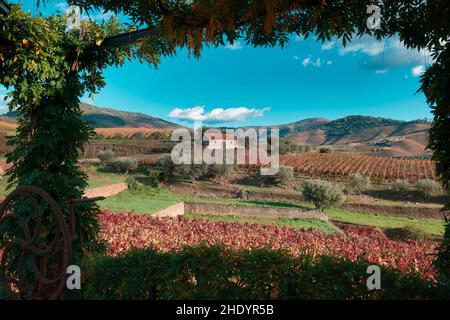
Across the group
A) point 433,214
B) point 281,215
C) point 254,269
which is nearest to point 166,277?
point 254,269

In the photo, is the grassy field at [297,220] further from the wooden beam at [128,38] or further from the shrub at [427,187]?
the wooden beam at [128,38]

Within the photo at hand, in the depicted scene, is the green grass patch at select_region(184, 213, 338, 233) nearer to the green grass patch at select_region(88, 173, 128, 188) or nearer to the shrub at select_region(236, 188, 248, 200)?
the green grass patch at select_region(88, 173, 128, 188)

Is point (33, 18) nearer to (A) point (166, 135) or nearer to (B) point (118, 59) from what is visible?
(B) point (118, 59)

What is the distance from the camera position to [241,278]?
3197 mm

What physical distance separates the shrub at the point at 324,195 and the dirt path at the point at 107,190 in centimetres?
2197

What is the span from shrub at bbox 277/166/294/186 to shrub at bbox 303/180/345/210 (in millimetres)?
11744

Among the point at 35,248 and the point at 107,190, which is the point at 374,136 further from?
the point at 35,248

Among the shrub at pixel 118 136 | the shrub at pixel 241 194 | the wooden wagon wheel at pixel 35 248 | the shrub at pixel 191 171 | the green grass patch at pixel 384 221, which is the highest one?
the shrub at pixel 118 136

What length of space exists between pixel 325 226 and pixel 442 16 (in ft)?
80.0

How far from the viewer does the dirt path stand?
84.7ft

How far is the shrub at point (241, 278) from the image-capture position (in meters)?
2.97

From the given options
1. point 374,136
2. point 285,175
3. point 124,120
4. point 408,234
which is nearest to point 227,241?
point 408,234

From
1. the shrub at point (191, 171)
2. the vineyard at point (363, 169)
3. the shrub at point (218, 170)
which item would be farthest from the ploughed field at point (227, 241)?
the vineyard at point (363, 169)

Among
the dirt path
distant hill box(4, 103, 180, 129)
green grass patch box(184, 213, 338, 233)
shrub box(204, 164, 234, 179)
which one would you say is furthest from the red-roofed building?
distant hill box(4, 103, 180, 129)
